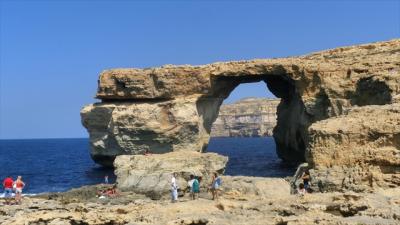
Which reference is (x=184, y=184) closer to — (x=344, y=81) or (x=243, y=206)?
(x=243, y=206)

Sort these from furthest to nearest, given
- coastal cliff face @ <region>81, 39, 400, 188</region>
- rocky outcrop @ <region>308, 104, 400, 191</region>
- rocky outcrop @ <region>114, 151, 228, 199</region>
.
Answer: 1. coastal cliff face @ <region>81, 39, 400, 188</region>
2. rocky outcrop @ <region>114, 151, 228, 199</region>
3. rocky outcrop @ <region>308, 104, 400, 191</region>

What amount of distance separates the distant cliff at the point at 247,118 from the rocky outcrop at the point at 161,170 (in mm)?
136117

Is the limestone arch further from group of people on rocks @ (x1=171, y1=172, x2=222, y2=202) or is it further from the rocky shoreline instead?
the rocky shoreline

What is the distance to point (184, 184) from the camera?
25.1m

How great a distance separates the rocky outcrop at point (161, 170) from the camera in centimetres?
2534

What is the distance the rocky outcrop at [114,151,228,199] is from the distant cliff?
136 meters

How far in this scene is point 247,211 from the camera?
15.8 meters

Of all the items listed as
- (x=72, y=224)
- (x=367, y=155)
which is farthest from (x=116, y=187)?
(x=367, y=155)

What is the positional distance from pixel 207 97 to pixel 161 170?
1044 inches

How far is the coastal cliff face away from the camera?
41.1m

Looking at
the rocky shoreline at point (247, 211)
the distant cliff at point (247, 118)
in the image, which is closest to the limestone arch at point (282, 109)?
the rocky shoreline at point (247, 211)

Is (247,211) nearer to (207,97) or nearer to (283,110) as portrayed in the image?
(207,97)

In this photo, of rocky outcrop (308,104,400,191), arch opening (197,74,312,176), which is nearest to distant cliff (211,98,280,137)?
arch opening (197,74,312,176)

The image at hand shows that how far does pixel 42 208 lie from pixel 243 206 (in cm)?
953
